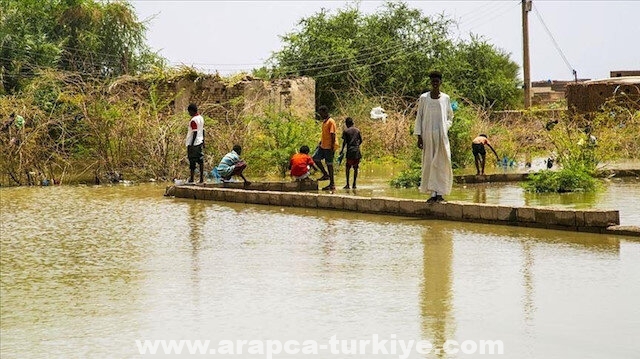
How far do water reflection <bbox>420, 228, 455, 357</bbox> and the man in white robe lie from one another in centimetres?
179

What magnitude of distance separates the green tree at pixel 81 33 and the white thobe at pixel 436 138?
34649mm

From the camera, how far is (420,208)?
1455 cm

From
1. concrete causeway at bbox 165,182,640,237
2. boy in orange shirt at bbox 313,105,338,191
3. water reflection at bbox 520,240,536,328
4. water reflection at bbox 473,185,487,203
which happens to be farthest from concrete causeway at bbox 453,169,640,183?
water reflection at bbox 520,240,536,328

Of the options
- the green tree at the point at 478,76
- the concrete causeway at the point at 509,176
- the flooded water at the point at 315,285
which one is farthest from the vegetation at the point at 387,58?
the flooded water at the point at 315,285

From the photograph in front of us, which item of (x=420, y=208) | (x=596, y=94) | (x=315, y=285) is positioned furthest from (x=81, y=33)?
(x=315, y=285)

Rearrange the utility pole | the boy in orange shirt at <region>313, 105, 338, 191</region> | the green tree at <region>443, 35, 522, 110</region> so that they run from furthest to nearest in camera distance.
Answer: the green tree at <region>443, 35, 522, 110</region>
the utility pole
the boy in orange shirt at <region>313, 105, 338, 191</region>

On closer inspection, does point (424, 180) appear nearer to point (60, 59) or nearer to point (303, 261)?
point (303, 261)

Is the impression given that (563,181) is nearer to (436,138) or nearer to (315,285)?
(436,138)

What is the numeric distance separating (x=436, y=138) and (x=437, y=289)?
567 cm

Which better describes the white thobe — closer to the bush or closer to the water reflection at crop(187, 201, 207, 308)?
the water reflection at crop(187, 201, 207, 308)

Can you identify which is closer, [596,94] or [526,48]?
[596,94]

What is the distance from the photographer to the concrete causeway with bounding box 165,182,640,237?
482 inches

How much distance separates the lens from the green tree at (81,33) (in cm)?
4728

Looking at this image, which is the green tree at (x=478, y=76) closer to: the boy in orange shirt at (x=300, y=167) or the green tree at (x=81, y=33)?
the green tree at (x=81, y=33)
